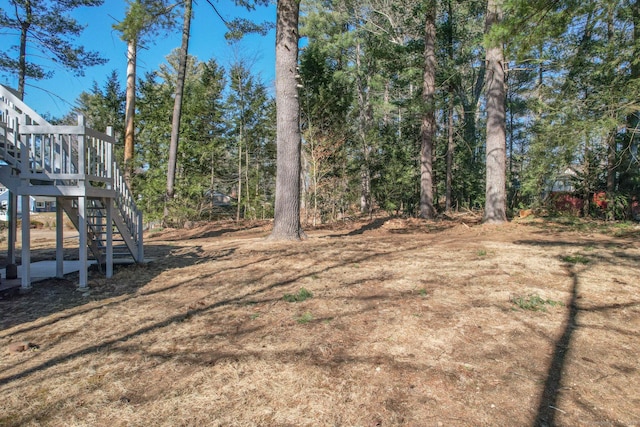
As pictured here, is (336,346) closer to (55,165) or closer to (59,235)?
(59,235)

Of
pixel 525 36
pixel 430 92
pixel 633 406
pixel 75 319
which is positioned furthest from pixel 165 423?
pixel 430 92

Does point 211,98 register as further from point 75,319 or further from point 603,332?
point 603,332

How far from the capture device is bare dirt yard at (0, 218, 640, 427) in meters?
2.08

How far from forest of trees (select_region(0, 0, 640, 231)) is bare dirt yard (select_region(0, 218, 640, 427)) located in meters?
4.48

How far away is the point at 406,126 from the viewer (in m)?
17.2

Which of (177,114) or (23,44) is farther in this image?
(177,114)

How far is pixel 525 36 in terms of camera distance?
6.23m

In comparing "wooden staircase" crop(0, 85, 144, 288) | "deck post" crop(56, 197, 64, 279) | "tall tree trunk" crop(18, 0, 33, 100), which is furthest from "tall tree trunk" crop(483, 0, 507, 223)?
"tall tree trunk" crop(18, 0, 33, 100)

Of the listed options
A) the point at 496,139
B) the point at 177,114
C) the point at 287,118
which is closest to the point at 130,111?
→ the point at 177,114

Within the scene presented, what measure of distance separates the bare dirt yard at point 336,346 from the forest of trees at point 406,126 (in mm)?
4476

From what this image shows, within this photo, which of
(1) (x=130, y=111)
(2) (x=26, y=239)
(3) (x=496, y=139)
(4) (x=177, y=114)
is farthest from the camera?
(1) (x=130, y=111)

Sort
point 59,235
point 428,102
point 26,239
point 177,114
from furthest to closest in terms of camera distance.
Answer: point 177,114 → point 428,102 → point 59,235 → point 26,239

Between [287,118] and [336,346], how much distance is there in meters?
5.96

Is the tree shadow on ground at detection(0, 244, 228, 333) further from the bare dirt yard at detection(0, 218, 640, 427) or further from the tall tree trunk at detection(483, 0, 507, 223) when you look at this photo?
the tall tree trunk at detection(483, 0, 507, 223)
